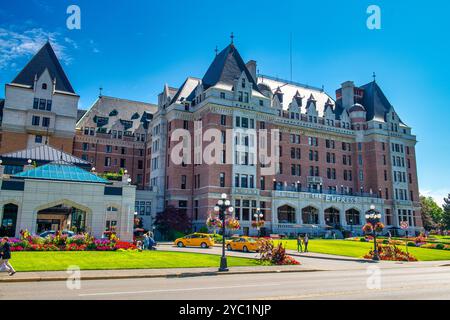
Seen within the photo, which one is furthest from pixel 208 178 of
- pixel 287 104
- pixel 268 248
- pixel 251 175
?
pixel 268 248

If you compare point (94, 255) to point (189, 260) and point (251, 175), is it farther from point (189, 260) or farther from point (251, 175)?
point (251, 175)

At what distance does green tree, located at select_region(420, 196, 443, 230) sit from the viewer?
101 m

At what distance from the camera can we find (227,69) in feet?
204

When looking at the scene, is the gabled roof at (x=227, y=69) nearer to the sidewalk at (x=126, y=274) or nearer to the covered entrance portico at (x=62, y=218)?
the covered entrance portico at (x=62, y=218)

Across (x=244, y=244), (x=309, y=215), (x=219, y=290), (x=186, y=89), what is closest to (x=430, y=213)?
(x=309, y=215)

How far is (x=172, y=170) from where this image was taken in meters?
59.7

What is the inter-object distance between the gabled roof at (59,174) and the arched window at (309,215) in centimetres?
3864

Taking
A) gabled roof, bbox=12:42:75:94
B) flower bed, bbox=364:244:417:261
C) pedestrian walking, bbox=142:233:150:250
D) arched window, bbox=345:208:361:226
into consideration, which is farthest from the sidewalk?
gabled roof, bbox=12:42:75:94

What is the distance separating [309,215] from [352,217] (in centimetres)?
860

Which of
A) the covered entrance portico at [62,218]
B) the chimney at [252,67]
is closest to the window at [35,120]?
the covered entrance portico at [62,218]

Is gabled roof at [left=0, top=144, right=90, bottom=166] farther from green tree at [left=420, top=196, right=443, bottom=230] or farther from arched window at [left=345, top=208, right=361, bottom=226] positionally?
green tree at [left=420, top=196, right=443, bottom=230]

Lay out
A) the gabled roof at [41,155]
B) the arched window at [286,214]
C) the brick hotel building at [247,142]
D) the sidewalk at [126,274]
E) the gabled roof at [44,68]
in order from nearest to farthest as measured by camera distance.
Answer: the sidewalk at [126,274]
the gabled roof at [41,155]
the brick hotel building at [247,142]
the gabled roof at [44,68]
the arched window at [286,214]

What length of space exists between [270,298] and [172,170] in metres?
49.3

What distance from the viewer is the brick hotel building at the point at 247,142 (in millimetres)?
58188
